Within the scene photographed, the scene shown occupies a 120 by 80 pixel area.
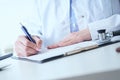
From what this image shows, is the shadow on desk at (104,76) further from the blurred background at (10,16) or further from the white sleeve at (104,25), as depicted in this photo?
the blurred background at (10,16)

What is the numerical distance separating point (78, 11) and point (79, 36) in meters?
0.29

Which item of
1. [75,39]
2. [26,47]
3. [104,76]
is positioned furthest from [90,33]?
[104,76]

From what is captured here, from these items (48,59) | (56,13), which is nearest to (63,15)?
(56,13)

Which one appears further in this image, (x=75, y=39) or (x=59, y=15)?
(x=59, y=15)

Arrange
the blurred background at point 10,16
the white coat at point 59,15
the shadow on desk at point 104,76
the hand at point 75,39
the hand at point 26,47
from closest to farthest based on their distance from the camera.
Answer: the shadow on desk at point 104,76
the hand at point 26,47
the hand at point 75,39
the white coat at point 59,15
the blurred background at point 10,16

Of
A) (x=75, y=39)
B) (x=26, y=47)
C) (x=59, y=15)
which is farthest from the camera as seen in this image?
(x=59, y=15)

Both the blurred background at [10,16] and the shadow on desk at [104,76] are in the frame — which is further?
the blurred background at [10,16]

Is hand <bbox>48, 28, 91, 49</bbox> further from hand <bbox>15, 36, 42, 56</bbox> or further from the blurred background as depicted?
the blurred background

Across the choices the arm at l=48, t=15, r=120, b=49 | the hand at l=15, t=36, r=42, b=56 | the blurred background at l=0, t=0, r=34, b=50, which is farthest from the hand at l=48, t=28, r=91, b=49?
the blurred background at l=0, t=0, r=34, b=50

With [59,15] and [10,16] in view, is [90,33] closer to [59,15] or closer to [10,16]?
[59,15]

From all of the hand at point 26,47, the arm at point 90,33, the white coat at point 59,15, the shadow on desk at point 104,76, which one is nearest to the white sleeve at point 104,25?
the arm at point 90,33

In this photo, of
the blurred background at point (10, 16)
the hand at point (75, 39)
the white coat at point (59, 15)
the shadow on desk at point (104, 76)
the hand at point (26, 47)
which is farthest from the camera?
the blurred background at point (10, 16)

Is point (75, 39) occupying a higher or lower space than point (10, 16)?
lower

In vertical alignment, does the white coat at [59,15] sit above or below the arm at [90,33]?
above
